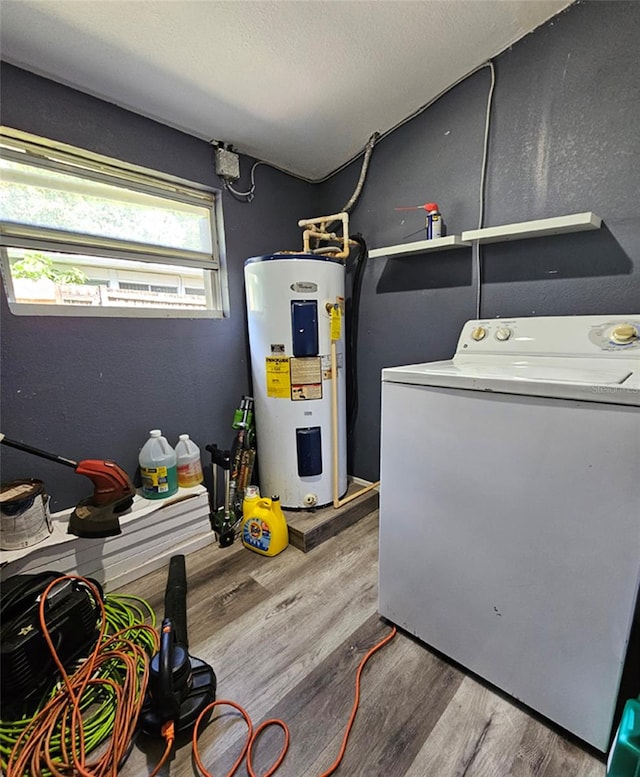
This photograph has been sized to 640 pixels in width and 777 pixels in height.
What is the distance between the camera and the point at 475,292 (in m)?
1.72

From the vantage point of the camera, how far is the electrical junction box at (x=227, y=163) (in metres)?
1.85

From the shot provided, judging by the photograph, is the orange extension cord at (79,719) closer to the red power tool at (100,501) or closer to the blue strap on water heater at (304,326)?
the red power tool at (100,501)

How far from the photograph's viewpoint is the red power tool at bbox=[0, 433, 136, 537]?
1404mm

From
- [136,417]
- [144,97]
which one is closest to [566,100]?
[144,97]

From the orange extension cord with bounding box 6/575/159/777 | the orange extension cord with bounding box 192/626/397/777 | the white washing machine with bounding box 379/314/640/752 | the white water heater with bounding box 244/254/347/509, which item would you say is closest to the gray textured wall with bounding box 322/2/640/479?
the white washing machine with bounding box 379/314/640/752

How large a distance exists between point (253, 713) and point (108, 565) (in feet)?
2.90

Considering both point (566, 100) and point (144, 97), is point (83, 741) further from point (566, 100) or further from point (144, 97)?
point (566, 100)

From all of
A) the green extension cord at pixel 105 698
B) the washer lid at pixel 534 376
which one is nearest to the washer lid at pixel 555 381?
the washer lid at pixel 534 376

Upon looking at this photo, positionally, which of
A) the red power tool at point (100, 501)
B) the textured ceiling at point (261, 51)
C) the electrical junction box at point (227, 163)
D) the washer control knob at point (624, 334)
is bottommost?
the red power tool at point (100, 501)

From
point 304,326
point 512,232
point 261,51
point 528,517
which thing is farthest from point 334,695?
point 261,51

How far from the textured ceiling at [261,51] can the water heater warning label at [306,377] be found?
1.21 metres

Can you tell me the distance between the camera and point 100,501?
1.50m

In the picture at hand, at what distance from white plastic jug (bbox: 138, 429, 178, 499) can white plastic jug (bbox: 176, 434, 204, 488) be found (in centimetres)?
8

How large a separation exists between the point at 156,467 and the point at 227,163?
162cm
